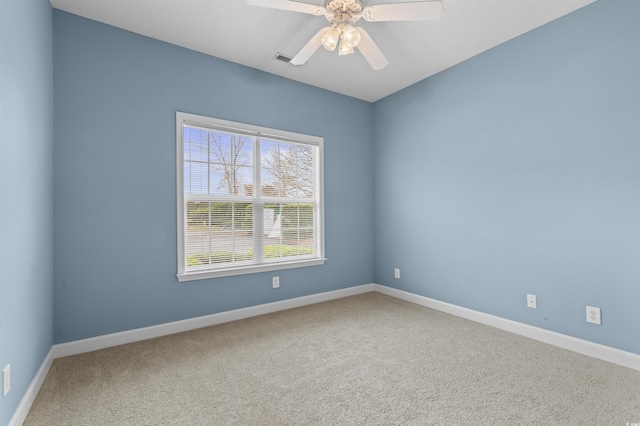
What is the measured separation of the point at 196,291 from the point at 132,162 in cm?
134

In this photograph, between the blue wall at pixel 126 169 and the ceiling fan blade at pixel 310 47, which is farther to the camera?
the blue wall at pixel 126 169

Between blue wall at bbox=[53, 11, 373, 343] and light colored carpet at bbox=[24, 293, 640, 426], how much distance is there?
35cm

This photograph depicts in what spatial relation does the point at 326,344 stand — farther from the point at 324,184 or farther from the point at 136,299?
the point at 324,184

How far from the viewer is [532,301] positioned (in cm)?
265

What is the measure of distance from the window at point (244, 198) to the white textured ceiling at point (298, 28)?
725 mm

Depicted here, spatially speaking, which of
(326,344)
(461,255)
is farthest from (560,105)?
(326,344)

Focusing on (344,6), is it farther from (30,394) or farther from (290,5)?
(30,394)

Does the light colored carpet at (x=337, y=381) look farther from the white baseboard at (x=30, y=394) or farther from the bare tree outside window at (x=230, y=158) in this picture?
the bare tree outside window at (x=230, y=158)

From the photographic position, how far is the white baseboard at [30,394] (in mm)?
1530

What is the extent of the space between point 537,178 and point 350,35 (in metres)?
2.03

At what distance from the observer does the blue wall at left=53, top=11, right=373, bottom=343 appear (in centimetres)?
237

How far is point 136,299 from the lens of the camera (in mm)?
2629

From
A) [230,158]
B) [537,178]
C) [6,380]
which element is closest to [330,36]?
[230,158]

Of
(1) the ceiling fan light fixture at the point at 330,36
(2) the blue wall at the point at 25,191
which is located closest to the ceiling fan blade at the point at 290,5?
(1) the ceiling fan light fixture at the point at 330,36
